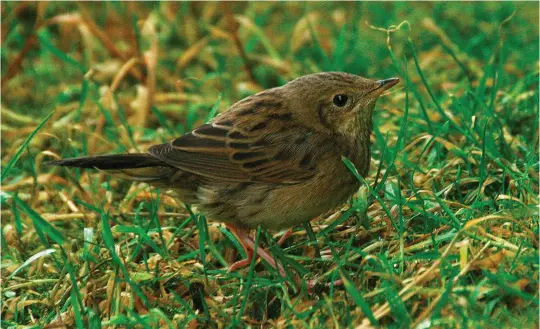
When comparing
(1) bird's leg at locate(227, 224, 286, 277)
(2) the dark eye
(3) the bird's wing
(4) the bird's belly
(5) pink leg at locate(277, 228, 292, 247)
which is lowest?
(5) pink leg at locate(277, 228, 292, 247)

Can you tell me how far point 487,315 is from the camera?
3.82m

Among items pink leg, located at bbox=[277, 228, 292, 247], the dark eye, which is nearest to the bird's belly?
pink leg, located at bbox=[277, 228, 292, 247]

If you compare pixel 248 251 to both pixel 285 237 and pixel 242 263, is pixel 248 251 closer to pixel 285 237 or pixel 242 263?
pixel 242 263

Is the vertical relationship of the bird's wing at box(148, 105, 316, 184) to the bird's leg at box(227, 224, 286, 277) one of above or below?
above

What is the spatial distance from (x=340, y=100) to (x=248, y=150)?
0.66 meters

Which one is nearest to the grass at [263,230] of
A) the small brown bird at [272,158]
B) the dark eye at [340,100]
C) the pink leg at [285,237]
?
the pink leg at [285,237]

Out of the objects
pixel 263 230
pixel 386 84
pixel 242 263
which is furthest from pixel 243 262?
pixel 386 84

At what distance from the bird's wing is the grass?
36 centimetres

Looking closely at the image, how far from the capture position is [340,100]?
5.25 metres

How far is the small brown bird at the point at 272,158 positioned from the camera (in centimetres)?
498

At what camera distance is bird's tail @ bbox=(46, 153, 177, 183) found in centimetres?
498

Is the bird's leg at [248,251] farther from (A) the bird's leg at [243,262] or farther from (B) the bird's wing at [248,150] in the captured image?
(B) the bird's wing at [248,150]

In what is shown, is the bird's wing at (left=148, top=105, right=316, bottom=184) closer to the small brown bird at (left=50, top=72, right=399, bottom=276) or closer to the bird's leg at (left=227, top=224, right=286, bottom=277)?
the small brown bird at (left=50, top=72, right=399, bottom=276)

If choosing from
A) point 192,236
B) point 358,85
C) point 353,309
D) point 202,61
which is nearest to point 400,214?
point 353,309
